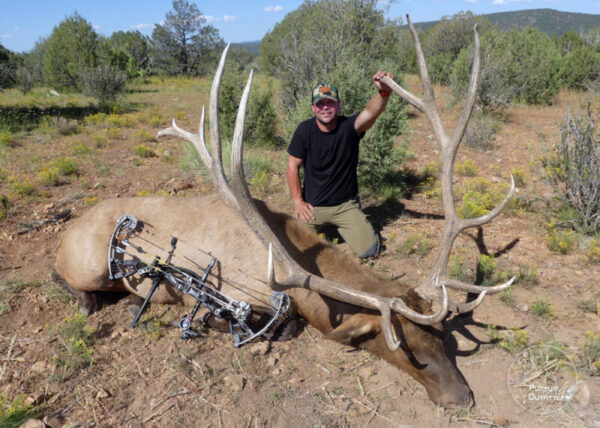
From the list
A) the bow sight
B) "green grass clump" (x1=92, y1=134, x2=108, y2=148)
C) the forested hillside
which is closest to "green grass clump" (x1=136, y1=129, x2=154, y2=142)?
"green grass clump" (x1=92, y1=134, x2=108, y2=148)

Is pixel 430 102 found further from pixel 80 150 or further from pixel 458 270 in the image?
pixel 80 150

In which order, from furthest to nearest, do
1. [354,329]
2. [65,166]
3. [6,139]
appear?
1. [6,139]
2. [65,166]
3. [354,329]

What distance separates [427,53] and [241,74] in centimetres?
1870

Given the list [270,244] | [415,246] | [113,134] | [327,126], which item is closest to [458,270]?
[415,246]

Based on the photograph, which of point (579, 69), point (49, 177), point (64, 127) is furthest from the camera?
point (579, 69)

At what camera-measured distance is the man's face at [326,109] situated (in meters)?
4.07

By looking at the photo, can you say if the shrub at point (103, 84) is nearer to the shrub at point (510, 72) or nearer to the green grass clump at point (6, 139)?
the green grass clump at point (6, 139)

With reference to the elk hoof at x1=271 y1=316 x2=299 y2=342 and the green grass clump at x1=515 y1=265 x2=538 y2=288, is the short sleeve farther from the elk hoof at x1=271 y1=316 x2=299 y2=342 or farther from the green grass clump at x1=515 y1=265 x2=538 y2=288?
the green grass clump at x1=515 y1=265 x2=538 y2=288

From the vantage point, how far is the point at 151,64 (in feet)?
104

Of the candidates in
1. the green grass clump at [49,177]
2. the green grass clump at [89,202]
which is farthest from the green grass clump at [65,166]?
the green grass clump at [89,202]

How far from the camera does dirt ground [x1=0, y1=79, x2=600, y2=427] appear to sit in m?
2.53

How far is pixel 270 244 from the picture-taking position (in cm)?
228

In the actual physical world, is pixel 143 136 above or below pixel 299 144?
below

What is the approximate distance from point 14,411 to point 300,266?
2059 mm
